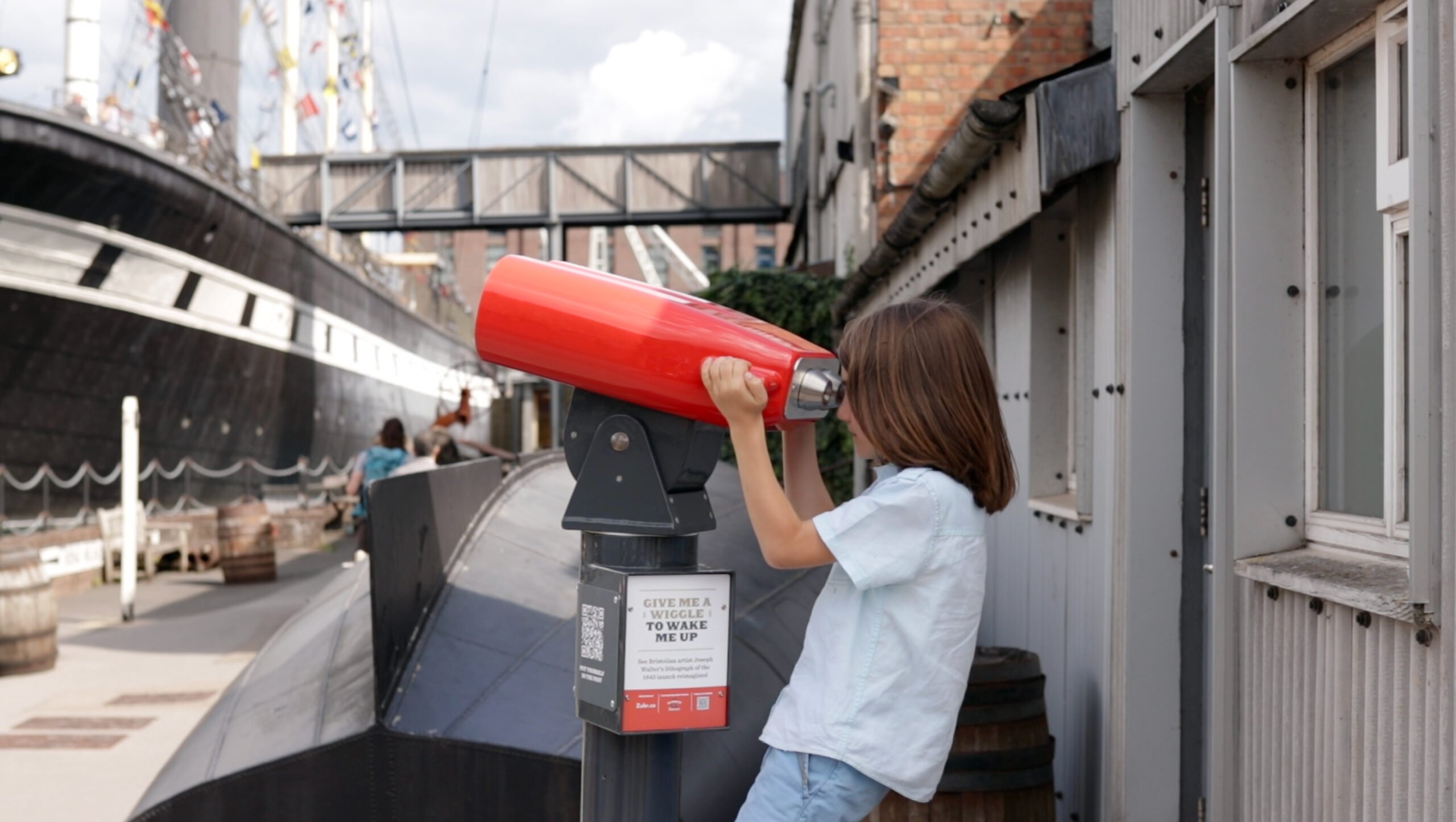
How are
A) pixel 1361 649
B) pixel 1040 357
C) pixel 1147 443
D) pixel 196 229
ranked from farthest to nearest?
pixel 196 229, pixel 1040 357, pixel 1147 443, pixel 1361 649

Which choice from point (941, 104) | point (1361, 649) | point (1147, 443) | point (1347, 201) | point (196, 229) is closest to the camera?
point (1361, 649)

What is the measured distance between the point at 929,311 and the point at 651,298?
1.50 ft

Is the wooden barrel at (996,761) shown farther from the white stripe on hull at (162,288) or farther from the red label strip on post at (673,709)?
the white stripe on hull at (162,288)

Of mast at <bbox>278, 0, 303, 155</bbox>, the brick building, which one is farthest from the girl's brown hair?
mast at <bbox>278, 0, 303, 155</bbox>

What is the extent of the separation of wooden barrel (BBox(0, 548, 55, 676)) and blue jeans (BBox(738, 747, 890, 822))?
26.3 ft

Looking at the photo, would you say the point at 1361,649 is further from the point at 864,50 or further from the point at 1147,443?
the point at 864,50

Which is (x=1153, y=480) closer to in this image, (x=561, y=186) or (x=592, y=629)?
(x=592, y=629)

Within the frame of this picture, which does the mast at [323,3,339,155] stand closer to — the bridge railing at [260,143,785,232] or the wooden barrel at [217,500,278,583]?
the bridge railing at [260,143,785,232]

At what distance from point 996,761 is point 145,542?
509 inches

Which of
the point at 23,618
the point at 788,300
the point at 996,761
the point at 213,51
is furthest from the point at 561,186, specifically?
the point at 996,761

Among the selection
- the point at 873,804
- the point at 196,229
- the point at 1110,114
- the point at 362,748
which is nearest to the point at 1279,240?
the point at 1110,114

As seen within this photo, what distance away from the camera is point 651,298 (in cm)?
182

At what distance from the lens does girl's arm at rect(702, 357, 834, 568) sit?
173 centimetres

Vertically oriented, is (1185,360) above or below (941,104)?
below
